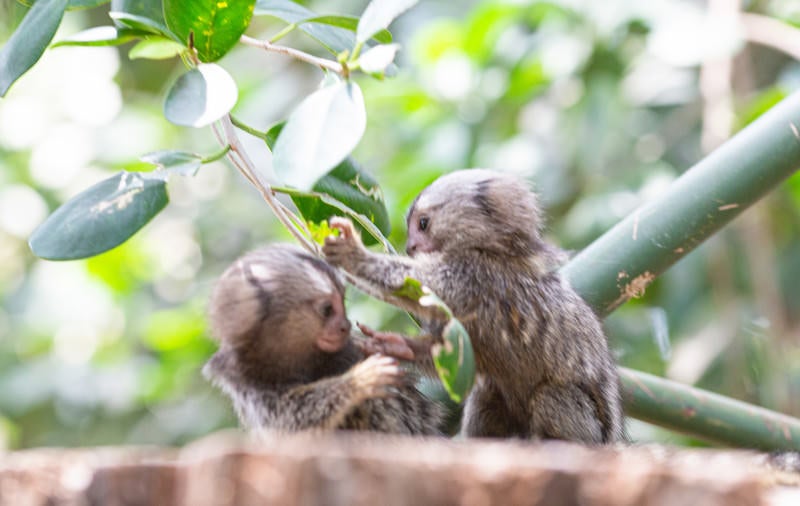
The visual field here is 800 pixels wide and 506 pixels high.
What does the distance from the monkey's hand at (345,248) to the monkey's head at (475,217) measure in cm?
31

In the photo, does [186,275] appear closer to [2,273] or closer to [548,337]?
[2,273]

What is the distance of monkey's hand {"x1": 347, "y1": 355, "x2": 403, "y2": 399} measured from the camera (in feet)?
6.64

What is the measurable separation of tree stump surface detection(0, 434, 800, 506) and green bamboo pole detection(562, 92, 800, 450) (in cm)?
123

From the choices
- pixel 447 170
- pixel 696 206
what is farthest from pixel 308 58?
pixel 447 170

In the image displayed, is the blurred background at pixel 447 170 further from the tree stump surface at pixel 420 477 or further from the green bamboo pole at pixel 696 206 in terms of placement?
the tree stump surface at pixel 420 477

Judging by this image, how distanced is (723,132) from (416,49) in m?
1.48

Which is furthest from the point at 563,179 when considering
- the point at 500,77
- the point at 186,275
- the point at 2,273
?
the point at 2,273

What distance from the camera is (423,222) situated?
2.63 metres

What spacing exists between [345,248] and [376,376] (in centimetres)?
35

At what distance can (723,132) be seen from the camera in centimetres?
405

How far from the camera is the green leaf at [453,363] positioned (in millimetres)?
1720

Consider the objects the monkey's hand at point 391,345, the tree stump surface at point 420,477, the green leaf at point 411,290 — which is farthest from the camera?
the monkey's hand at point 391,345

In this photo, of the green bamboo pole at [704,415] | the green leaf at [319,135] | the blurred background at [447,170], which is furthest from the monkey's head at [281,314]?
the blurred background at [447,170]

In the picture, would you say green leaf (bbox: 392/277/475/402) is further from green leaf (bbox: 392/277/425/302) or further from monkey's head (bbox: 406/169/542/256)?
Answer: monkey's head (bbox: 406/169/542/256)
